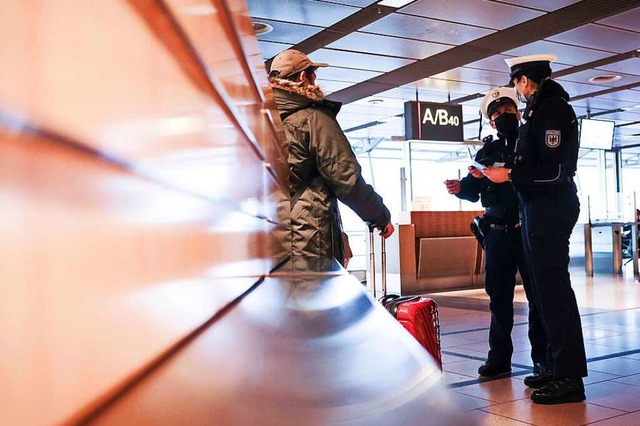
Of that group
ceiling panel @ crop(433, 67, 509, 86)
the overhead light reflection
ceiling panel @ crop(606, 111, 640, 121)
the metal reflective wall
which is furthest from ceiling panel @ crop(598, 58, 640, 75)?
the metal reflective wall

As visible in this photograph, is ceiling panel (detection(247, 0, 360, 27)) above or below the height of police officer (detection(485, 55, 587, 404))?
above

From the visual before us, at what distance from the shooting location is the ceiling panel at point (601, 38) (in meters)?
7.60

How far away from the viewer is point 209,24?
1.04 metres

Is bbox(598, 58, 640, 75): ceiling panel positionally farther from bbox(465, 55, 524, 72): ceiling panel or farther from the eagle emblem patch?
the eagle emblem patch

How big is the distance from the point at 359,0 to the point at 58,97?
625 cm

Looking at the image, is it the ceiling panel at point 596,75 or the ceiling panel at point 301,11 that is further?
the ceiling panel at point 596,75

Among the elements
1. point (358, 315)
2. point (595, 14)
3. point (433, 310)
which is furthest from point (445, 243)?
point (358, 315)

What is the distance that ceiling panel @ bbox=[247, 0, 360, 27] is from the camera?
6.34 meters

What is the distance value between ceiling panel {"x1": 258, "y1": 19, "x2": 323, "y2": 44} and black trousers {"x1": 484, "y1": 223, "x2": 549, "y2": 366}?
14.2ft

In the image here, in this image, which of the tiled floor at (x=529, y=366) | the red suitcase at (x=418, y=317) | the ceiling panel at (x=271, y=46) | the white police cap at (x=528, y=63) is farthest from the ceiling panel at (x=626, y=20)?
the red suitcase at (x=418, y=317)

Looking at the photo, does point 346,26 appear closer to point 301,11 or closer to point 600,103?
point 301,11

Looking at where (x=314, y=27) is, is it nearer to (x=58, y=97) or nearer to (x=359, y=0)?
(x=359, y=0)

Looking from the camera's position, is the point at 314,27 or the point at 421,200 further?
the point at 421,200

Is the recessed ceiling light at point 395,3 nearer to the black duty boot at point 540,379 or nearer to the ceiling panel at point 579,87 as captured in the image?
the black duty boot at point 540,379
